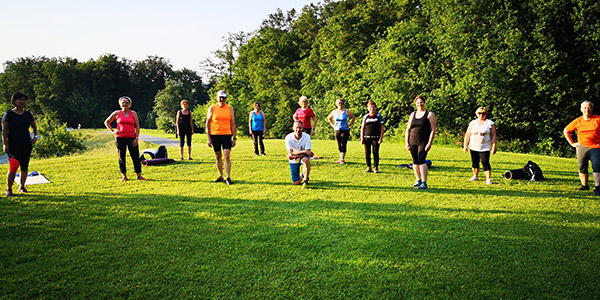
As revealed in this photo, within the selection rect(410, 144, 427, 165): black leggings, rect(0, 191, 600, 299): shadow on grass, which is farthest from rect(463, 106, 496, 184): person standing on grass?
rect(0, 191, 600, 299): shadow on grass

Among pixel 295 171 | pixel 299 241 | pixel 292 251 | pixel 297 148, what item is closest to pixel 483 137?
pixel 297 148

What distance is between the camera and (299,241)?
430cm

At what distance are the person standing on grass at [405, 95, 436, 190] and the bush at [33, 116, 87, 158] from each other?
77.0 ft

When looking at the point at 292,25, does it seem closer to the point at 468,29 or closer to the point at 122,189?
the point at 468,29

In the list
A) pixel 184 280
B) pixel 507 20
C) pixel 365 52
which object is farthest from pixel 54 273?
pixel 365 52

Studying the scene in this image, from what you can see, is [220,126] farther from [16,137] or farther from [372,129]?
[372,129]

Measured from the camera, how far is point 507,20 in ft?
64.8

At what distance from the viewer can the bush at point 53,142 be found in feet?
72.5

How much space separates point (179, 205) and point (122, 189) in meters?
2.21

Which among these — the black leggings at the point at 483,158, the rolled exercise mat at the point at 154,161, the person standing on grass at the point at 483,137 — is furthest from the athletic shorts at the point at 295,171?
the rolled exercise mat at the point at 154,161

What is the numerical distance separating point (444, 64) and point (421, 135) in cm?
2023

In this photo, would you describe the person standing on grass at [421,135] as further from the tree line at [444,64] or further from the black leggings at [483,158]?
the tree line at [444,64]

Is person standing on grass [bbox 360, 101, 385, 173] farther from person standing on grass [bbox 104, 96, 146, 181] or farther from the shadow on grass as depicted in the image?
person standing on grass [bbox 104, 96, 146, 181]

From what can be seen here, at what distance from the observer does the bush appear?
72.5 ft
